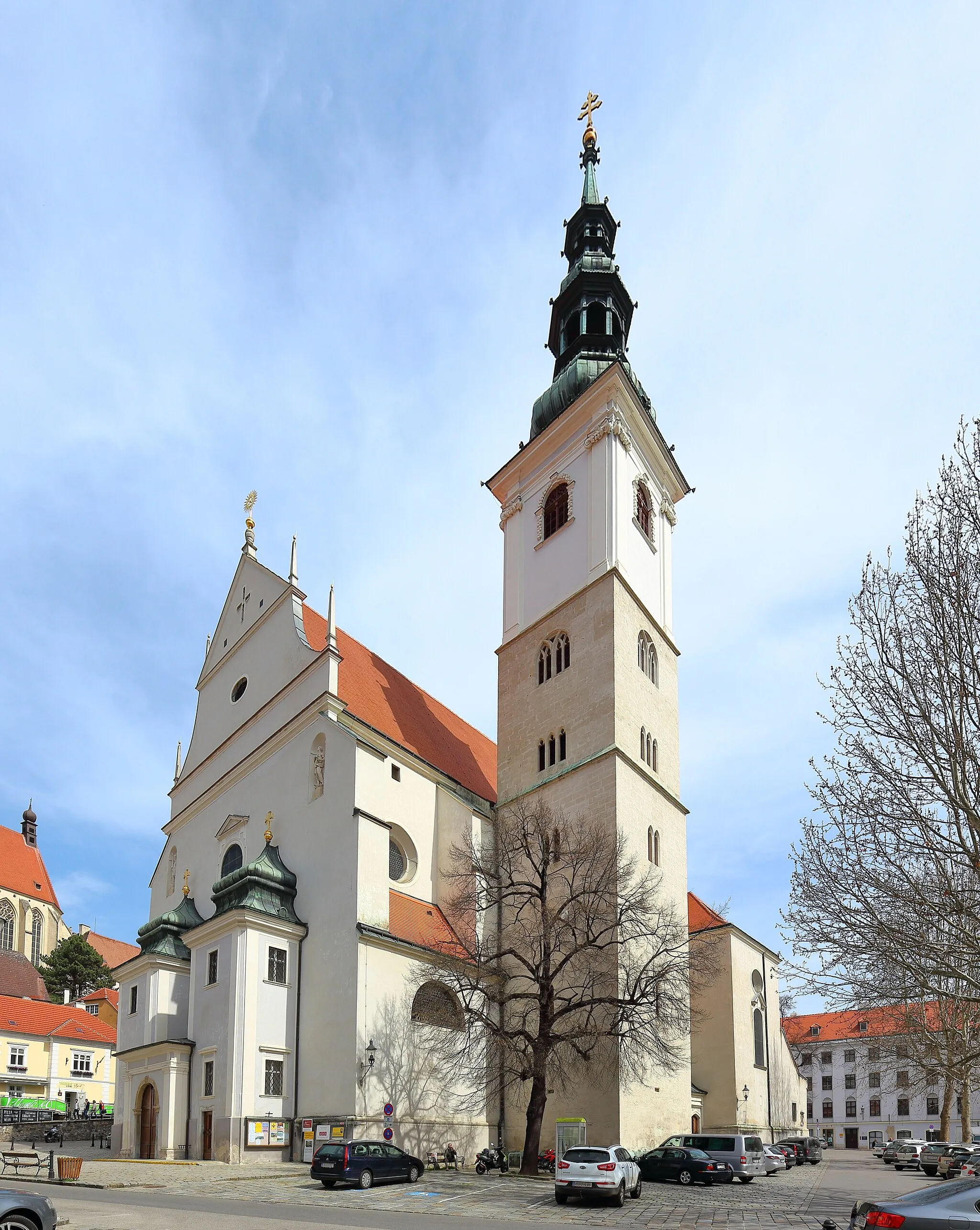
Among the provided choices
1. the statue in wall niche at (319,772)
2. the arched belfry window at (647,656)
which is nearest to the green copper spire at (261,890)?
the statue in wall niche at (319,772)

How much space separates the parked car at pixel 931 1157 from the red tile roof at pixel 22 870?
5589 cm

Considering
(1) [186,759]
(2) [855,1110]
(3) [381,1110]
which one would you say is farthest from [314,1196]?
(2) [855,1110]

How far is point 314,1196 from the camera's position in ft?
57.9

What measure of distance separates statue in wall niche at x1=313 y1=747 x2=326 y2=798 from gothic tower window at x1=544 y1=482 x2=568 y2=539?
10936mm

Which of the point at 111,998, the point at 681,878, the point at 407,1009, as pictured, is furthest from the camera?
the point at 111,998

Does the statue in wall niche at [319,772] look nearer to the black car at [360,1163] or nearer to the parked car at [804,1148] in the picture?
the black car at [360,1163]

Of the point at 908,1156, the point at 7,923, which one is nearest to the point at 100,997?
the point at 7,923

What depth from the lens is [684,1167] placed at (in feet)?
76.3

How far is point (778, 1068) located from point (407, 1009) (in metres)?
21.5

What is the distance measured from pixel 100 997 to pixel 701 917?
1819 inches

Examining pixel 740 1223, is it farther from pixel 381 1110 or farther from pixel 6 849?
pixel 6 849

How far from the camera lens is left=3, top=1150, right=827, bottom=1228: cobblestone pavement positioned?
15.4m

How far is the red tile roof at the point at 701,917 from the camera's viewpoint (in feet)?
125

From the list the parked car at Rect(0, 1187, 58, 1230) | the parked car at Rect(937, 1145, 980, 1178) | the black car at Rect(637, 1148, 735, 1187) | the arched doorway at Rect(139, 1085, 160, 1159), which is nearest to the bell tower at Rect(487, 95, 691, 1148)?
the black car at Rect(637, 1148, 735, 1187)
